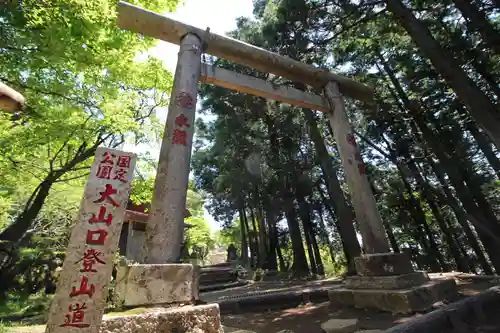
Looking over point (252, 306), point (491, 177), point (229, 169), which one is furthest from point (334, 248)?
point (252, 306)

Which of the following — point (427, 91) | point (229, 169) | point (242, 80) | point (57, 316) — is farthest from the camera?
point (229, 169)

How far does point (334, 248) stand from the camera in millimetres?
22172

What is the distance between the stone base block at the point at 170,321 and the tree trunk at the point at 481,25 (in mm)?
8094

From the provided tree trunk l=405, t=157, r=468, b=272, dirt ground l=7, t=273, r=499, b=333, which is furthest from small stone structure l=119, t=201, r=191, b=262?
tree trunk l=405, t=157, r=468, b=272

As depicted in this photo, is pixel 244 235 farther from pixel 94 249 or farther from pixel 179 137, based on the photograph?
pixel 94 249

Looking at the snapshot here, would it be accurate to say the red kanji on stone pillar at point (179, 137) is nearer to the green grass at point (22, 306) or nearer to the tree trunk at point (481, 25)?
the green grass at point (22, 306)

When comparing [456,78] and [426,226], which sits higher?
[456,78]

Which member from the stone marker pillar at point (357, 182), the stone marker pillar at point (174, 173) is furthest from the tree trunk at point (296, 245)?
the stone marker pillar at point (174, 173)

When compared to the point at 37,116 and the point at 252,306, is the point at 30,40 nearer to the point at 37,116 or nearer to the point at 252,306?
the point at 37,116

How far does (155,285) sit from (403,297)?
136 inches

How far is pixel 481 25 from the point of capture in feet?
20.3

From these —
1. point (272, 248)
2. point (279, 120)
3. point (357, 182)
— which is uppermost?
point (279, 120)

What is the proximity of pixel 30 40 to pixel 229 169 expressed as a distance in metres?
11.8

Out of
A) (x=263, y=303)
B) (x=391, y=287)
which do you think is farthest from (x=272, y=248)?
(x=391, y=287)
